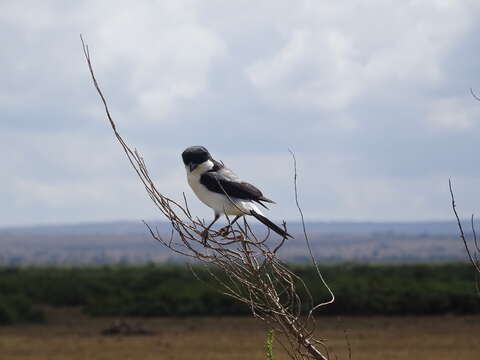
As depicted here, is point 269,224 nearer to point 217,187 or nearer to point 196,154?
point 217,187

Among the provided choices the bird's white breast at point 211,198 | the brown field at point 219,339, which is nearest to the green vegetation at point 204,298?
the brown field at point 219,339

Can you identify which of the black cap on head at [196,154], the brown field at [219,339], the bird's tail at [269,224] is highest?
the black cap on head at [196,154]

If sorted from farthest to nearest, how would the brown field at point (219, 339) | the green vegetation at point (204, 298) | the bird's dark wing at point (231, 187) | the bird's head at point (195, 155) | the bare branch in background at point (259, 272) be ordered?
the green vegetation at point (204, 298)
the brown field at point (219, 339)
the bird's head at point (195, 155)
the bird's dark wing at point (231, 187)
the bare branch in background at point (259, 272)

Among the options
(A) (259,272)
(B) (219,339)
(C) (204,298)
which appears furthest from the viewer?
(C) (204,298)

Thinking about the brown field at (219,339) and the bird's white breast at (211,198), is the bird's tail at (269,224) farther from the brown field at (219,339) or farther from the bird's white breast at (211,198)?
the brown field at (219,339)

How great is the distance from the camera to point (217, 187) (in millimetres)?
6590

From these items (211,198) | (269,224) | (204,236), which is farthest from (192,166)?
(204,236)

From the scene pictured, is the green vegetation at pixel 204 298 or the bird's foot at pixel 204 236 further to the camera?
the green vegetation at pixel 204 298

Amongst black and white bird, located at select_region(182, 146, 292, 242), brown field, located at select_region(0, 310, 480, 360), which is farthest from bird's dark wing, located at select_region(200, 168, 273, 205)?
brown field, located at select_region(0, 310, 480, 360)

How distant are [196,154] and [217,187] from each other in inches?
10.2

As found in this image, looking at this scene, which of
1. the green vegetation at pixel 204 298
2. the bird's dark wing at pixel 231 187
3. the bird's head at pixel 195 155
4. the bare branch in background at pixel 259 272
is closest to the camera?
the bare branch in background at pixel 259 272

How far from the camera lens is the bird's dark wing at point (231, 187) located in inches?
257

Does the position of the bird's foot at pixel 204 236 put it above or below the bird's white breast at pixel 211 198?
below

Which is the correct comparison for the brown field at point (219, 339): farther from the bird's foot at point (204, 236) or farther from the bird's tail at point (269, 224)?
the bird's foot at point (204, 236)
